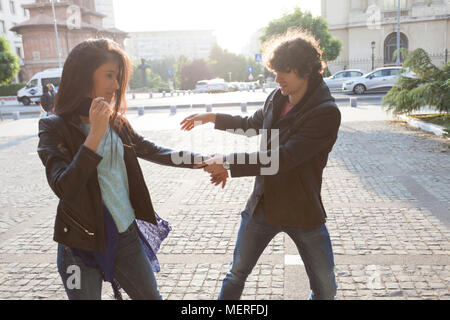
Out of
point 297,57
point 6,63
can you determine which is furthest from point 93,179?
point 6,63

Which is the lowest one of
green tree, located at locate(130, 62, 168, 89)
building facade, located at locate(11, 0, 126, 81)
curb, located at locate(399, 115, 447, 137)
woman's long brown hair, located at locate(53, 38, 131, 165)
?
curb, located at locate(399, 115, 447, 137)

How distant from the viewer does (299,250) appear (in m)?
2.41

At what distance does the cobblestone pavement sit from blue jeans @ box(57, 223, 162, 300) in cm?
136

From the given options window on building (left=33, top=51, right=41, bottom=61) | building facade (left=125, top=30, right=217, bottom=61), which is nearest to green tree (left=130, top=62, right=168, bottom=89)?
window on building (left=33, top=51, right=41, bottom=61)

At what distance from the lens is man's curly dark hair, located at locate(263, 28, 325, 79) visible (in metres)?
2.19

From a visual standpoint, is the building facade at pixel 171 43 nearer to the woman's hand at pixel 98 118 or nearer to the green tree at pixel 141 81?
the green tree at pixel 141 81

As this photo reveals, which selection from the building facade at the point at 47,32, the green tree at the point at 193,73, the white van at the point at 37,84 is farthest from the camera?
the green tree at the point at 193,73

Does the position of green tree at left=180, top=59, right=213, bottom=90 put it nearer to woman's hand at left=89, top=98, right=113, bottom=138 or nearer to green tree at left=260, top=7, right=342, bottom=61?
green tree at left=260, top=7, right=342, bottom=61

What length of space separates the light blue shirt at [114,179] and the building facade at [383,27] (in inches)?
1745

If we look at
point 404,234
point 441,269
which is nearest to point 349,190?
point 404,234

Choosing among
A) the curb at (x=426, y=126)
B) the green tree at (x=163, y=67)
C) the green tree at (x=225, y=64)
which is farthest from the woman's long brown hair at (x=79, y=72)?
the green tree at (x=163, y=67)

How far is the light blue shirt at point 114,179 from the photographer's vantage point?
2.06m
